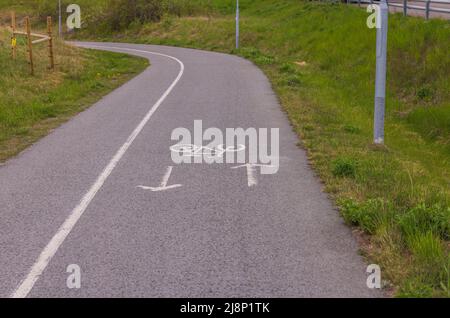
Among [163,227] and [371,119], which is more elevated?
[163,227]

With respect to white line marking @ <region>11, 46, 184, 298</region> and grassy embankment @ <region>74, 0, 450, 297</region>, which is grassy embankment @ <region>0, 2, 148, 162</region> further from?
grassy embankment @ <region>74, 0, 450, 297</region>

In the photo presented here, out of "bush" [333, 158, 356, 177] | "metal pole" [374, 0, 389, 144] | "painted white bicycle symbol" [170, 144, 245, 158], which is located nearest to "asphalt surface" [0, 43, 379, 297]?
"painted white bicycle symbol" [170, 144, 245, 158]

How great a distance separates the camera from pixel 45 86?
68.5ft

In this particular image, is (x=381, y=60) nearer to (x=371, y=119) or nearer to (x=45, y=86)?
(x=371, y=119)

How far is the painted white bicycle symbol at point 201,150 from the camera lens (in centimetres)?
1163

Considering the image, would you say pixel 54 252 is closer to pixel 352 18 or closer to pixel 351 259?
pixel 351 259

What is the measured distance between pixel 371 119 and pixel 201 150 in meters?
6.25

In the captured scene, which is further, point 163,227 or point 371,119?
point 371,119

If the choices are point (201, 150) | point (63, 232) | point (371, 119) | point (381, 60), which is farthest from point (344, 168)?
point (371, 119)

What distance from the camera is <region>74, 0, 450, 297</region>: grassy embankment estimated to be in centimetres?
650

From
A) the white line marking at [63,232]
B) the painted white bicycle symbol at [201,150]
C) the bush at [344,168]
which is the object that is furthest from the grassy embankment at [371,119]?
the white line marking at [63,232]

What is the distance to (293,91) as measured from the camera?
20.4 m

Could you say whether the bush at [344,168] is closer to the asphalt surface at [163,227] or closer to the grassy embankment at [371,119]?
the grassy embankment at [371,119]

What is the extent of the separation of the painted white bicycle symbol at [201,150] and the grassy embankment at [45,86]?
293 centimetres
